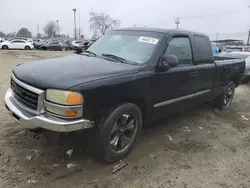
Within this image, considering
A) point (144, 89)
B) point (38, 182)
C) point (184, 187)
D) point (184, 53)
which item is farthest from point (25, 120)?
point (184, 53)

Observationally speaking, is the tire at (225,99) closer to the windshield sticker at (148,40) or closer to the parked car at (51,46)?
the windshield sticker at (148,40)

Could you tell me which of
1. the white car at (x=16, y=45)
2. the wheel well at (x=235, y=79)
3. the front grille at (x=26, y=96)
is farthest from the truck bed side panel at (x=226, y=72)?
the white car at (x=16, y=45)

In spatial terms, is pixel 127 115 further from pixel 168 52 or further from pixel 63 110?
pixel 168 52

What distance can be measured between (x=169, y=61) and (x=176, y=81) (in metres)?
0.52

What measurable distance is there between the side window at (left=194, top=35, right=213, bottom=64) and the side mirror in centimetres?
117

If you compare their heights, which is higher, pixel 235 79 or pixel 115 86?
pixel 115 86

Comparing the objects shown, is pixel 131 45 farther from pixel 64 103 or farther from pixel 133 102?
pixel 64 103

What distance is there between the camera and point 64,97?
273 cm

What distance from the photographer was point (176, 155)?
374 cm

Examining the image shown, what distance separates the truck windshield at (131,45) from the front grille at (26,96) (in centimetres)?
142

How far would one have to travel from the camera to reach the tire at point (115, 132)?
3080mm

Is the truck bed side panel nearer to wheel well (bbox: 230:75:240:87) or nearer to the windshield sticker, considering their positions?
wheel well (bbox: 230:75:240:87)

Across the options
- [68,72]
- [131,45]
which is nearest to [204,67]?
[131,45]

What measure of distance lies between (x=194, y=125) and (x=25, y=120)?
3355 mm
